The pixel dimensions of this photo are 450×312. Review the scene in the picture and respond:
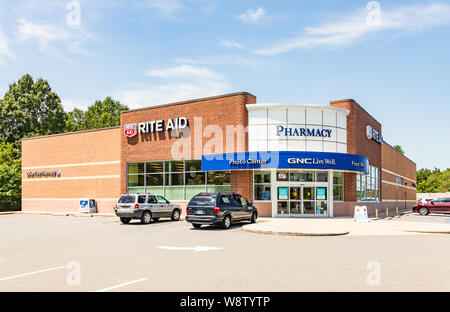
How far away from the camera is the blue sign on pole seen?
87.8 feet

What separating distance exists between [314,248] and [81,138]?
2995 cm

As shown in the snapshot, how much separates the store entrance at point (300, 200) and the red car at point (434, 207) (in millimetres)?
11834

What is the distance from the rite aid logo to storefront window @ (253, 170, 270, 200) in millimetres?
11378

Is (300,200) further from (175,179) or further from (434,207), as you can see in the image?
(434,207)

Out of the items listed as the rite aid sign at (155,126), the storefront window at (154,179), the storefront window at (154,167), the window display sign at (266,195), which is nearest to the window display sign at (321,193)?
the window display sign at (266,195)

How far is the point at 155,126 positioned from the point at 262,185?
391 inches

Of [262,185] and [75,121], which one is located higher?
[75,121]

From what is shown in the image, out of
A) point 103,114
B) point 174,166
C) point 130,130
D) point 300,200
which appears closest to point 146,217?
point 174,166

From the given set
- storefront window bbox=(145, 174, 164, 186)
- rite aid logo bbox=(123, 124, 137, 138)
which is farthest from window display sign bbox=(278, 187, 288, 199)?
rite aid logo bbox=(123, 124, 137, 138)

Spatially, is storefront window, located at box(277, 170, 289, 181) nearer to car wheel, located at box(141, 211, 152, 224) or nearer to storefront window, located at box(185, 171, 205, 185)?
storefront window, located at box(185, 171, 205, 185)

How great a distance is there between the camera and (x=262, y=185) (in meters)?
28.2
